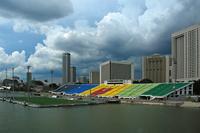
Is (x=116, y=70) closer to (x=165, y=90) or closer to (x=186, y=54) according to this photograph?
(x=186, y=54)

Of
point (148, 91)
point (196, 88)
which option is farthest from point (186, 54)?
point (148, 91)

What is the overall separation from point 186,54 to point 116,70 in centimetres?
5405

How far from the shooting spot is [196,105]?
58.1 meters

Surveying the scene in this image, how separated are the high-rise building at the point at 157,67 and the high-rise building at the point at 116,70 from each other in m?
20.4

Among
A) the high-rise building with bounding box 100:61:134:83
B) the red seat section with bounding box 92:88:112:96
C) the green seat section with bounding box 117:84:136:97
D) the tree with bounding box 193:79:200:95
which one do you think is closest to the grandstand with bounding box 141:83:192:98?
the tree with bounding box 193:79:200:95

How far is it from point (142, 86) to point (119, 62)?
85.4 m

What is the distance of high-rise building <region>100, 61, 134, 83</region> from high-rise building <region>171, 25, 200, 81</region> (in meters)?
41.6

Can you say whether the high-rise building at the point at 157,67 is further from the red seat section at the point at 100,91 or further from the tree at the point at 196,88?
the tree at the point at 196,88

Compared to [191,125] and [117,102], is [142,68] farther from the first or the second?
[191,125]

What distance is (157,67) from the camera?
503 feet

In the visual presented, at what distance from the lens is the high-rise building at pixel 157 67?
488 feet

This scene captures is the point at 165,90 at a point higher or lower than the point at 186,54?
lower

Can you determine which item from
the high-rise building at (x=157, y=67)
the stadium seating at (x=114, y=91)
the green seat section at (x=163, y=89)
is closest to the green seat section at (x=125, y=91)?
the stadium seating at (x=114, y=91)

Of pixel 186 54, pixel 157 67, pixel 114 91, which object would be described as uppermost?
pixel 186 54
